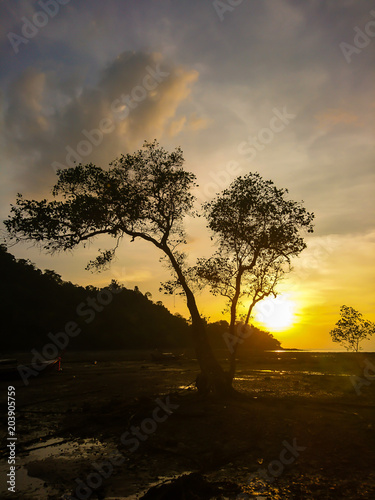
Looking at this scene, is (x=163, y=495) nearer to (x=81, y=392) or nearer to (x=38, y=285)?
(x=81, y=392)

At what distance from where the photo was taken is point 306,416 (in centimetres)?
1744

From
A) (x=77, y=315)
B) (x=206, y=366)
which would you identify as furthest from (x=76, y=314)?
(x=206, y=366)

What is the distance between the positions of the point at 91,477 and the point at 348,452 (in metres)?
8.49

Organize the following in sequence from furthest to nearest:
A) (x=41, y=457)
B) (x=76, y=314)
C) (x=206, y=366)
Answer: (x=76, y=314), (x=206, y=366), (x=41, y=457)

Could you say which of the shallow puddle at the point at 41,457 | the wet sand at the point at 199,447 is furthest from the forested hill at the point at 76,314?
the shallow puddle at the point at 41,457

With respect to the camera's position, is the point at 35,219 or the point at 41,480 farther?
the point at 35,219

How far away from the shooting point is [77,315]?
117 metres

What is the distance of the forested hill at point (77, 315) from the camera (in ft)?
319

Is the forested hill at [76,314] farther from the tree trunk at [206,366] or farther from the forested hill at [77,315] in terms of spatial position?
the tree trunk at [206,366]

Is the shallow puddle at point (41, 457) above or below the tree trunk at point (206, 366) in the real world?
below

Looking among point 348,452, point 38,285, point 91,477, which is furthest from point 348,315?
point 38,285

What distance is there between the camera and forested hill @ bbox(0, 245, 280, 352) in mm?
97250

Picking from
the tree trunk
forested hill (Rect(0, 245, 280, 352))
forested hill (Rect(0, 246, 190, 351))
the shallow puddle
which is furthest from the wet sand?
forested hill (Rect(0, 246, 190, 351))

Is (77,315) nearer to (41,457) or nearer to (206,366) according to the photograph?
(206,366)
